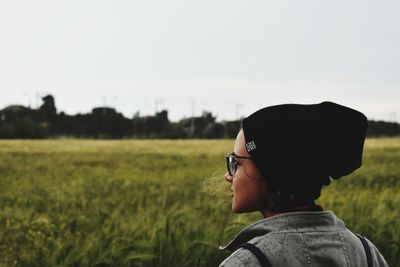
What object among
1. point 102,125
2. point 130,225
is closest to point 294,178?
point 130,225

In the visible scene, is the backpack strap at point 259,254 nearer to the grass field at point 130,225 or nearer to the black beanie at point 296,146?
the black beanie at point 296,146

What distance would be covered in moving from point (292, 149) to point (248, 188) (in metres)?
0.15

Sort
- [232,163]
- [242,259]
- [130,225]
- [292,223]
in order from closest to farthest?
[242,259] → [292,223] → [232,163] → [130,225]

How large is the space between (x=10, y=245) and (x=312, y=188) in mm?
3741

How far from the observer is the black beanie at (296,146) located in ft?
5.02

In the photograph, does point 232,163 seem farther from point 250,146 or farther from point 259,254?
point 259,254

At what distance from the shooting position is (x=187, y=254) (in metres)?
4.40

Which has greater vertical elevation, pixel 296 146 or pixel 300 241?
pixel 296 146

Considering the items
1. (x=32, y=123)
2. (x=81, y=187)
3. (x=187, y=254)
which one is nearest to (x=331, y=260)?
(x=187, y=254)

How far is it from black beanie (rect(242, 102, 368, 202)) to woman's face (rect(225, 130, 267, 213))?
2 cm

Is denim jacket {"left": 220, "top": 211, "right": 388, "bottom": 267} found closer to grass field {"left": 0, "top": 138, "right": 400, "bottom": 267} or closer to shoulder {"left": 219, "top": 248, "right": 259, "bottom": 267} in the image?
shoulder {"left": 219, "top": 248, "right": 259, "bottom": 267}

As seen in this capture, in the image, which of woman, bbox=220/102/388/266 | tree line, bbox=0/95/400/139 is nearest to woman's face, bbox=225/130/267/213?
woman, bbox=220/102/388/266

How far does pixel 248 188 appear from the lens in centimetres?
156

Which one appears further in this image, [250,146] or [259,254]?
[250,146]
